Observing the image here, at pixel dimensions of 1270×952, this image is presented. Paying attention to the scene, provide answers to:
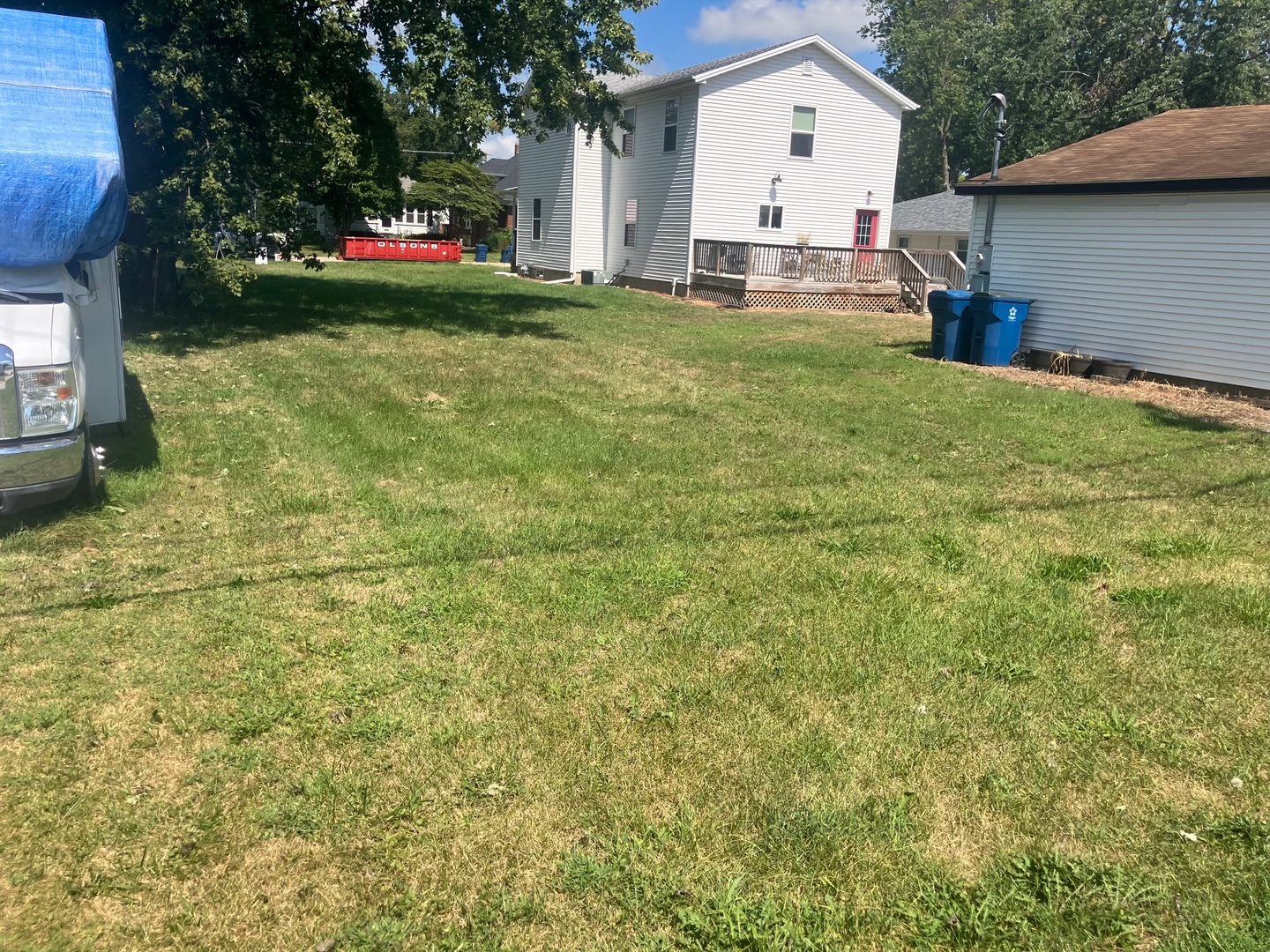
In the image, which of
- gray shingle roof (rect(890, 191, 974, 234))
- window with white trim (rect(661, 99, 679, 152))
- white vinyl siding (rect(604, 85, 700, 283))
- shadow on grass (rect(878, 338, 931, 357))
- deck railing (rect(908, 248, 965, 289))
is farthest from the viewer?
gray shingle roof (rect(890, 191, 974, 234))

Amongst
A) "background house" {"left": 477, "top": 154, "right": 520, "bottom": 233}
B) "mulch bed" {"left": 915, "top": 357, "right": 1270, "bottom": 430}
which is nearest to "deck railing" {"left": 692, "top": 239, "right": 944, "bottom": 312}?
"mulch bed" {"left": 915, "top": 357, "right": 1270, "bottom": 430}

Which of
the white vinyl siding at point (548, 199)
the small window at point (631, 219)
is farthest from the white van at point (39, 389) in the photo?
the white vinyl siding at point (548, 199)

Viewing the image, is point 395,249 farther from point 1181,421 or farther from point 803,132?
point 1181,421

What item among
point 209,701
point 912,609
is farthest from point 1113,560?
point 209,701

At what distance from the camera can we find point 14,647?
13.8 feet

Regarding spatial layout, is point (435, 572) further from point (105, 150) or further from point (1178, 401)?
point (1178, 401)

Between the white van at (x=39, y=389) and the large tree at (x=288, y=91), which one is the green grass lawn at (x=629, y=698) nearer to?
the white van at (x=39, y=389)

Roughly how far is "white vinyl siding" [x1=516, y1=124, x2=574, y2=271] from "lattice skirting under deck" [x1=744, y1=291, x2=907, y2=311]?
9670mm

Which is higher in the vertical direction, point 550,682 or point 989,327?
point 989,327

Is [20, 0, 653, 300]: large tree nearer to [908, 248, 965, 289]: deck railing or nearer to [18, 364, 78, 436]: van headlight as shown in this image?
[18, 364, 78, 436]: van headlight

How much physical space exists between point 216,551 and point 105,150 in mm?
2549

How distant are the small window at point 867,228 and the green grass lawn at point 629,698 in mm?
22279

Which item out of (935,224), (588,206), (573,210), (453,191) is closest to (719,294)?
(588,206)

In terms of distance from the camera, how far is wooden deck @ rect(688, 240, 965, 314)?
2412cm
